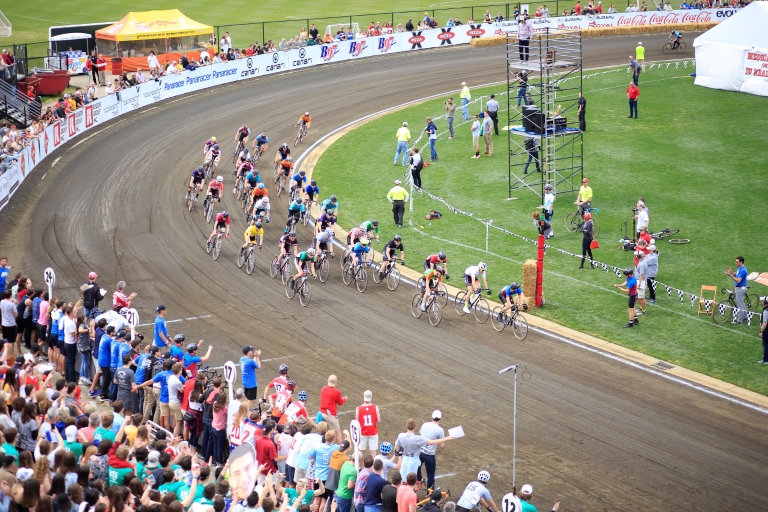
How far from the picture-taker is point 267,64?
59.2 m

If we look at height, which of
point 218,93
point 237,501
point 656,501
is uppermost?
point 218,93

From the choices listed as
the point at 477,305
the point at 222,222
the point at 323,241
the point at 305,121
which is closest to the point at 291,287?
the point at 323,241

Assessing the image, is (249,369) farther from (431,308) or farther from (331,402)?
(431,308)

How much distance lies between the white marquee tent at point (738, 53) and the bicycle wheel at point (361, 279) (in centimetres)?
3184

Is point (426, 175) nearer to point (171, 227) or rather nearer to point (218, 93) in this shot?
point (171, 227)

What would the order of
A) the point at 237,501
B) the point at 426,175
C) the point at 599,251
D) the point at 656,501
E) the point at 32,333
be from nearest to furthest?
the point at 237,501 → the point at 656,501 → the point at 32,333 → the point at 599,251 → the point at 426,175

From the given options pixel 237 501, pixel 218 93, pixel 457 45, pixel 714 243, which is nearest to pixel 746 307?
pixel 714 243

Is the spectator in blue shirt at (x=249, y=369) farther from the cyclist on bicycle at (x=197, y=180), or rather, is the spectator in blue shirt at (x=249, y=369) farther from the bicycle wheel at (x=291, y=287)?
the cyclist on bicycle at (x=197, y=180)

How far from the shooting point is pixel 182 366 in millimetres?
19203

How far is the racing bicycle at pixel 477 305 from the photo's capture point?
2702 centimetres

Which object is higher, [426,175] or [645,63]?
[645,63]

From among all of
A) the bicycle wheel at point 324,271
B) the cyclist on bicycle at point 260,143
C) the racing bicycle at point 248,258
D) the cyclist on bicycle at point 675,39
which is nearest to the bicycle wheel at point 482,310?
the bicycle wheel at point 324,271

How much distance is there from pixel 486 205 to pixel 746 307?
12590mm

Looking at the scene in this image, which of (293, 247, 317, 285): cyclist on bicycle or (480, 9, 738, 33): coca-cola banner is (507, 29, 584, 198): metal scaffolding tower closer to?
(293, 247, 317, 285): cyclist on bicycle
